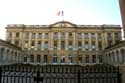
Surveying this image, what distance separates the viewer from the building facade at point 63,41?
4109 centimetres

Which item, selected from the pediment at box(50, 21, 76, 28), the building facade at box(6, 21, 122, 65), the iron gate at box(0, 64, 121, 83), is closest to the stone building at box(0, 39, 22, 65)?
the building facade at box(6, 21, 122, 65)

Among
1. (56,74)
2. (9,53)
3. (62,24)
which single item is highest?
(62,24)

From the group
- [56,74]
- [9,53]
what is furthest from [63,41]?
[56,74]

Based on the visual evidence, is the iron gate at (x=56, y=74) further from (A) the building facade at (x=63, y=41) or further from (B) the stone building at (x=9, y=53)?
(A) the building facade at (x=63, y=41)

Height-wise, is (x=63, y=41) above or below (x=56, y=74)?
above

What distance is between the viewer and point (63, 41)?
42000 mm

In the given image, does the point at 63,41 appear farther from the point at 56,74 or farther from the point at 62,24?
the point at 56,74

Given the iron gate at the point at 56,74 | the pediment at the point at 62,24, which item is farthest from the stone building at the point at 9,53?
the iron gate at the point at 56,74

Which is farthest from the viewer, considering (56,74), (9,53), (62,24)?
(62,24)

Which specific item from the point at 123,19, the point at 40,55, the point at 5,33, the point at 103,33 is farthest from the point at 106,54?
the point at 123,19

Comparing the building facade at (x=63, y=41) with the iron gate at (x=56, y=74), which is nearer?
the iron gate at (x=56, y=74)

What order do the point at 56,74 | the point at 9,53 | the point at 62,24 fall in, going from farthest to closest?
the point at 62,24
the point at 9,53
the point at 56,74

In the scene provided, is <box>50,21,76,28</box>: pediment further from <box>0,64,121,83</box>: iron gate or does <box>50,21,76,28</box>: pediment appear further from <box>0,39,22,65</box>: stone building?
<box>0,64,121,83</box>: iron gate

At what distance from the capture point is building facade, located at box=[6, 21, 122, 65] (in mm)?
41094
